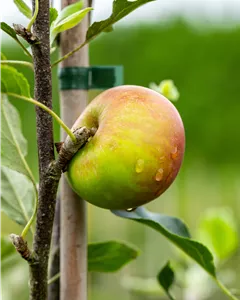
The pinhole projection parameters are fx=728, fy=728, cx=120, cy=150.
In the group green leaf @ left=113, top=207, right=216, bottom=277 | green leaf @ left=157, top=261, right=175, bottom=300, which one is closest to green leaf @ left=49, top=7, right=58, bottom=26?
green leaf @ left=113, top=207, right=216, bottom=277

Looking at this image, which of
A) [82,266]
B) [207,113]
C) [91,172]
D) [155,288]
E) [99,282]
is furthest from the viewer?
[207,113]

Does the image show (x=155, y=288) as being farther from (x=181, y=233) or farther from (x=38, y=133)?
(x=38, y=133)

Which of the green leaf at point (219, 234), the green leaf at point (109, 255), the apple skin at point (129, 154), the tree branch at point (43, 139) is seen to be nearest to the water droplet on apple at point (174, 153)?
the apple skin at point (129, 154)

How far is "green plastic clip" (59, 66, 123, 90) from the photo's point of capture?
76cm

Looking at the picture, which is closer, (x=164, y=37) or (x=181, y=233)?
(x=181, y=233)

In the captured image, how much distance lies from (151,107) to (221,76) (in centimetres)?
483

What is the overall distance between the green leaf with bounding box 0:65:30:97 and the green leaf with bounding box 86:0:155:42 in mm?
78

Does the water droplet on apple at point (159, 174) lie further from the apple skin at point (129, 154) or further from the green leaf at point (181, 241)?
the green leaf at point (181, 241)

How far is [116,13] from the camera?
0.66 metres

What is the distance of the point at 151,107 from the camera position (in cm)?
63

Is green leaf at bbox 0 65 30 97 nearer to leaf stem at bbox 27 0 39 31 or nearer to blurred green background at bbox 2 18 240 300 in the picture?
leaf stem at bbox 27 0 39 31

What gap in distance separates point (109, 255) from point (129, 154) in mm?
235

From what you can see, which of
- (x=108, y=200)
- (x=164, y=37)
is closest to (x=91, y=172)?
(x=108, y=200)

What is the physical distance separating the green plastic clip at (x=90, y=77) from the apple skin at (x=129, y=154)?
0.42ft
